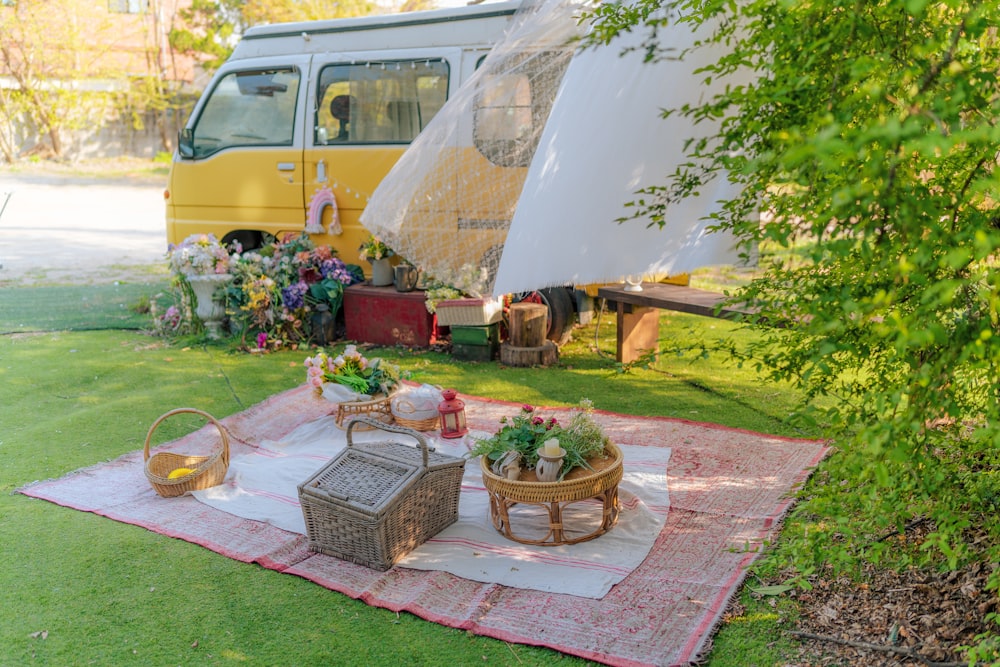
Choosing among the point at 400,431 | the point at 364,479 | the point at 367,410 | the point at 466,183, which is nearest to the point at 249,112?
the point at 466,183

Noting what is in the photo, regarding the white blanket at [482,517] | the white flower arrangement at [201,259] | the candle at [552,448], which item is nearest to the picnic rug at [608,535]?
the white blanket at [482,517]

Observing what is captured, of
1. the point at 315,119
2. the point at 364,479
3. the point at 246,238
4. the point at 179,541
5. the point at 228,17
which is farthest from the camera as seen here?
the point at 228,17

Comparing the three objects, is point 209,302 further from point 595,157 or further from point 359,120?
point 595,157

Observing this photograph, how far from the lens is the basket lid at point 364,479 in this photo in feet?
11.5

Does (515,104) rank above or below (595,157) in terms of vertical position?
above

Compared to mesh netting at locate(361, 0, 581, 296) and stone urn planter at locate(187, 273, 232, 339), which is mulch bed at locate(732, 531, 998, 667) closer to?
mesh netting at locate(361, 0, 581, 296)

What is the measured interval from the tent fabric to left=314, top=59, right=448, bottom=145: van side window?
8.87 feet

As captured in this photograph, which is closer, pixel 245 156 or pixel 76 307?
pixel 245 156

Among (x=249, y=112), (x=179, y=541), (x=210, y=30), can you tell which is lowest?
(x=179, y=541)

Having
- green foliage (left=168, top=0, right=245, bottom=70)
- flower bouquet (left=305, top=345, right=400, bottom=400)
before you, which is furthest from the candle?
green foliage (left=168, top=0, right=245, bottom=70)

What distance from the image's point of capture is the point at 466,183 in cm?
616

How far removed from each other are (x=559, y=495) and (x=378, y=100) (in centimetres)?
465

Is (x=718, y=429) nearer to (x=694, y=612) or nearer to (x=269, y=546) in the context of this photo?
(x=694, y=612)

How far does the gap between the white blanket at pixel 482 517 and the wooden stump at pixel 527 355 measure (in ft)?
5.02
